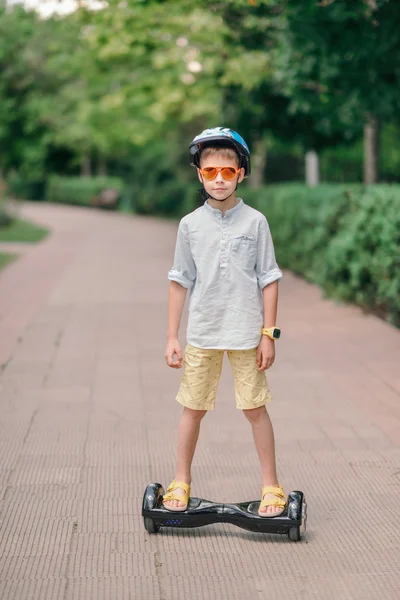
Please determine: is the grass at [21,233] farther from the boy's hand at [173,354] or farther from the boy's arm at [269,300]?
the boy's arm at [269,300]

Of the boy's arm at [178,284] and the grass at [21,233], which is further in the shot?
the grass at [21,233]

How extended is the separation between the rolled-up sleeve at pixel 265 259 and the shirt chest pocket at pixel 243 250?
0.12 ft

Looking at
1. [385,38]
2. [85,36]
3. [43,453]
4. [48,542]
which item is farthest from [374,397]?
[85,36]

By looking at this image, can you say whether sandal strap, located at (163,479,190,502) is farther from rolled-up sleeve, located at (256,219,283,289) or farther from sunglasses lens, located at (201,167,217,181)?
sunglasses lens, located at (201,167,217,181)

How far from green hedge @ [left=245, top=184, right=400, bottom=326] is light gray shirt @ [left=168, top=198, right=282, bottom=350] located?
5.56m

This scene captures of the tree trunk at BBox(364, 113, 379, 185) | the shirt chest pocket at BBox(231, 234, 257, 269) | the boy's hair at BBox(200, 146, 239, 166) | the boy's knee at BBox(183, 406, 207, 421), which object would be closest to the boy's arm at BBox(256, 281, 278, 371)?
the shirt chest pocket at BBox(231, 234, 257, 269)

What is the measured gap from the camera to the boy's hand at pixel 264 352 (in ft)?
13.9

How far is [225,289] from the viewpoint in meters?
4.25

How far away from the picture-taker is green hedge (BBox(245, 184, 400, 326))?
393 inches

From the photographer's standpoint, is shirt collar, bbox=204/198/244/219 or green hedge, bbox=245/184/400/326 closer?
shirt collar, bbox=204/198/244/219

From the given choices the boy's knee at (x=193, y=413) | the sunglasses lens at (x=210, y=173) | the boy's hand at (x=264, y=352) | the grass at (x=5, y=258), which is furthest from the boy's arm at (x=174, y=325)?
the grass at (x=5, y=258)

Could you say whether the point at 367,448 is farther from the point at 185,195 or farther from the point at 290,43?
the point at 185,195

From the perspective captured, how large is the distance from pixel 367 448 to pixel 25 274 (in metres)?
11.7

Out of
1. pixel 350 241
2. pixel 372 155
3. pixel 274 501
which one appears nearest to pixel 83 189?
pixel 372 155
